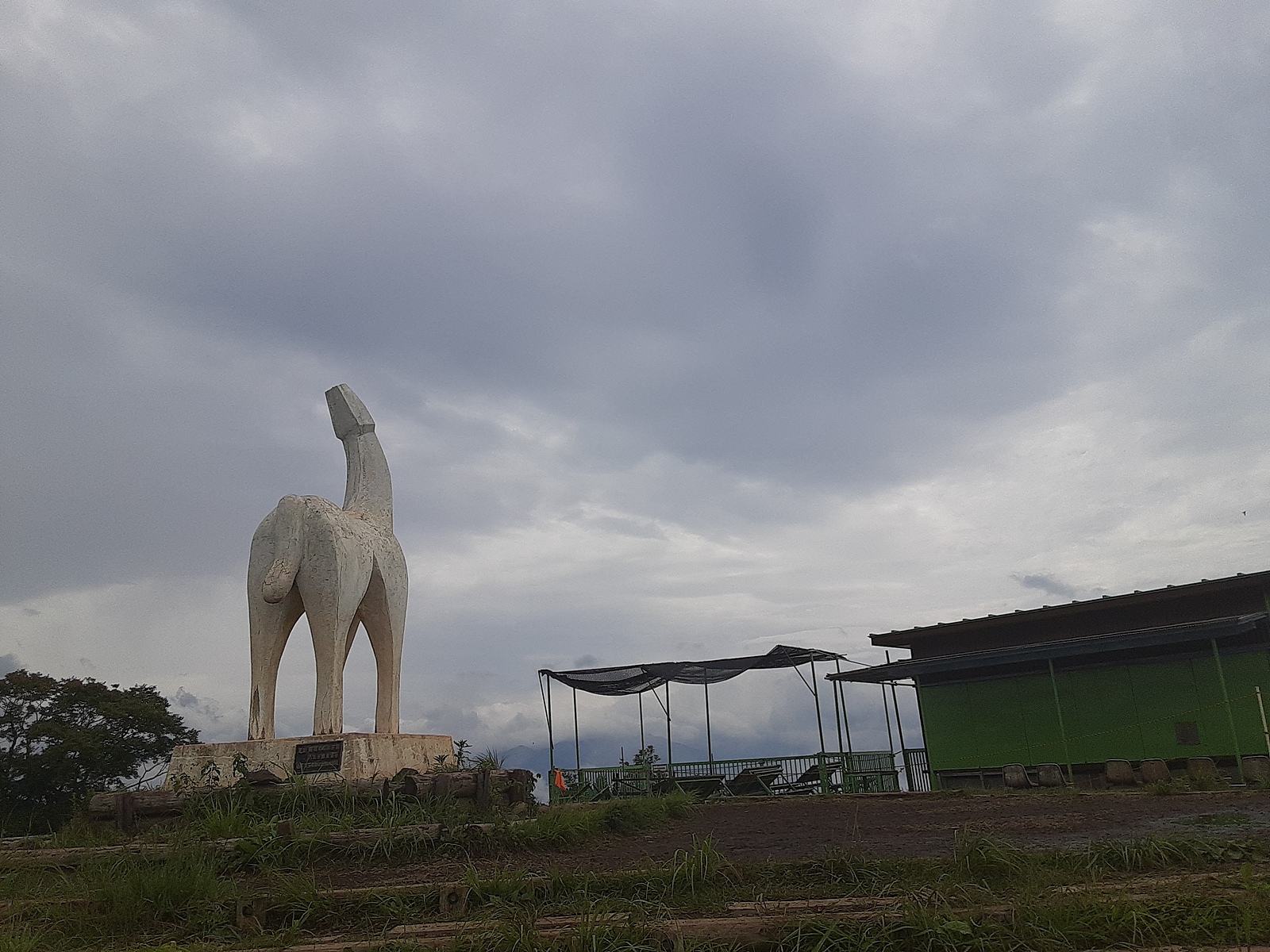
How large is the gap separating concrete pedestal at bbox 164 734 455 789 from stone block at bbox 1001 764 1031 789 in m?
9.03

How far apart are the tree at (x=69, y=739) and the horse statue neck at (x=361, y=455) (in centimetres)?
582

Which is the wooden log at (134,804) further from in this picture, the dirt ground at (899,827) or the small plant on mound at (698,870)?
the small plant on mound at (698,870)

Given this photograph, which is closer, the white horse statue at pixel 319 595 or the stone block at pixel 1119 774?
the white horse statue at pixel 319 595

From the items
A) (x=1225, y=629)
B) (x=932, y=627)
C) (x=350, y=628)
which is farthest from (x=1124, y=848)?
(x=932, y=627)

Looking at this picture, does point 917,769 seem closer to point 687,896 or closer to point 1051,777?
point 1051,777

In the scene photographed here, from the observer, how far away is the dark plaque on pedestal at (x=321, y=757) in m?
9.38

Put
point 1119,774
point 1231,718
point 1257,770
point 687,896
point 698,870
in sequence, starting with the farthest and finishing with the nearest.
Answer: point 1119,774 → point 1257,770 → point 1231,718 → point 698,870 → point 687,896

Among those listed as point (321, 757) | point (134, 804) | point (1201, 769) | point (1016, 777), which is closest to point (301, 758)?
point (321, 757)

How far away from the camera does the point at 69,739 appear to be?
1564cm

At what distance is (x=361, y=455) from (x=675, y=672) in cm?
688

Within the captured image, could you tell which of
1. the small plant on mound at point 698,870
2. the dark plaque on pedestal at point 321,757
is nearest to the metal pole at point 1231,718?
the small plant on mound at point 698,870

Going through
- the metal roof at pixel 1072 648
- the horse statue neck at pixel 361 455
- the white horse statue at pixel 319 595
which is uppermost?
the horse statue neck at pixel 361 455

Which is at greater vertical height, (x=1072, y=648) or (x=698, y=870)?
(x=1072, y=648)

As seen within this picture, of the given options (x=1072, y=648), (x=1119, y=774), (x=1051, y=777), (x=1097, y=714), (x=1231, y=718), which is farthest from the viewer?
(x=1097, y=714)
